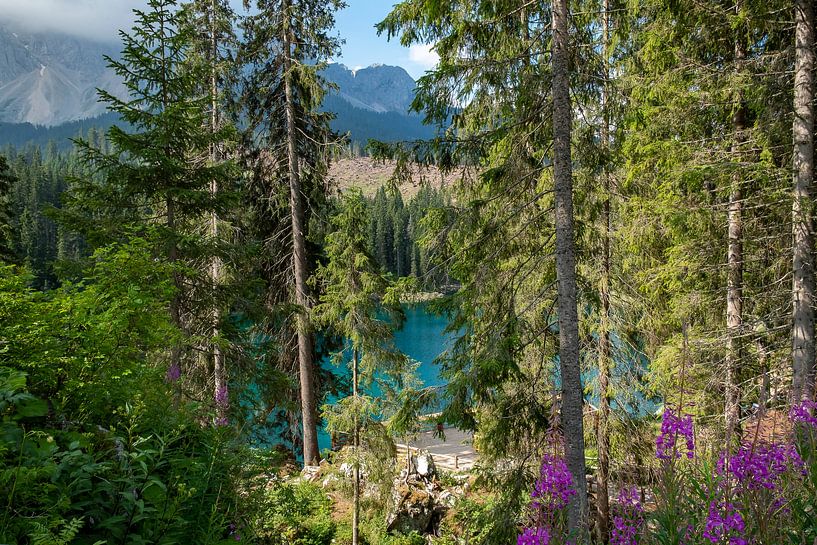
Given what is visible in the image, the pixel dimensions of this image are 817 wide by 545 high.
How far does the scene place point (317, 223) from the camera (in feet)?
41.0

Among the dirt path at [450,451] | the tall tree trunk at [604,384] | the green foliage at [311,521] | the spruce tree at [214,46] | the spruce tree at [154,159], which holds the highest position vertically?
the spruce tree at [214,46]

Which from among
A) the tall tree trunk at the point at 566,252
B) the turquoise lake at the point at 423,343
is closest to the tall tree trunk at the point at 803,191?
the tall tree trunk at the point at 566,252

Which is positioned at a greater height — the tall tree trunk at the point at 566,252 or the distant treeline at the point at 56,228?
the distant treeline at the point at 56,228

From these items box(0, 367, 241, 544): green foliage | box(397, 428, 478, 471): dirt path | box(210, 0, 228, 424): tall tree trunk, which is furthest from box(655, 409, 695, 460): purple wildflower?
box(397, 428, 478, 471): dirt path

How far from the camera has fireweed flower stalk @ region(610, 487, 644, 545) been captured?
7.48 ft

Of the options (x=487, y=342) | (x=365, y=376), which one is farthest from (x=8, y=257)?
(x=487, y=342)

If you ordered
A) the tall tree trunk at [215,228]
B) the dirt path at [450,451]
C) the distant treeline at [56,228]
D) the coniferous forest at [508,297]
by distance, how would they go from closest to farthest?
the coniferous forest at [508,297] → the tall tree trunk at [215,228] → the dirt path at [450,451] → the distant treeline at [56,228]

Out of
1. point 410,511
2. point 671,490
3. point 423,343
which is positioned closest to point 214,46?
point 410,511

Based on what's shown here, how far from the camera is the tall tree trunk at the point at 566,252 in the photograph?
5129mm

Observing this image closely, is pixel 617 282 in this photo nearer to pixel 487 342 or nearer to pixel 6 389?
pixel 487 342

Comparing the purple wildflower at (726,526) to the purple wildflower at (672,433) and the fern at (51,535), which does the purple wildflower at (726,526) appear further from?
the fern at (51,535)

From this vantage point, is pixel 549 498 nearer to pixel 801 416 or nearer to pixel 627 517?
pixel 627 517

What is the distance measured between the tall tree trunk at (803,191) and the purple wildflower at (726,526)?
15.6 feet

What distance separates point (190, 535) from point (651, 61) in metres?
9.04
